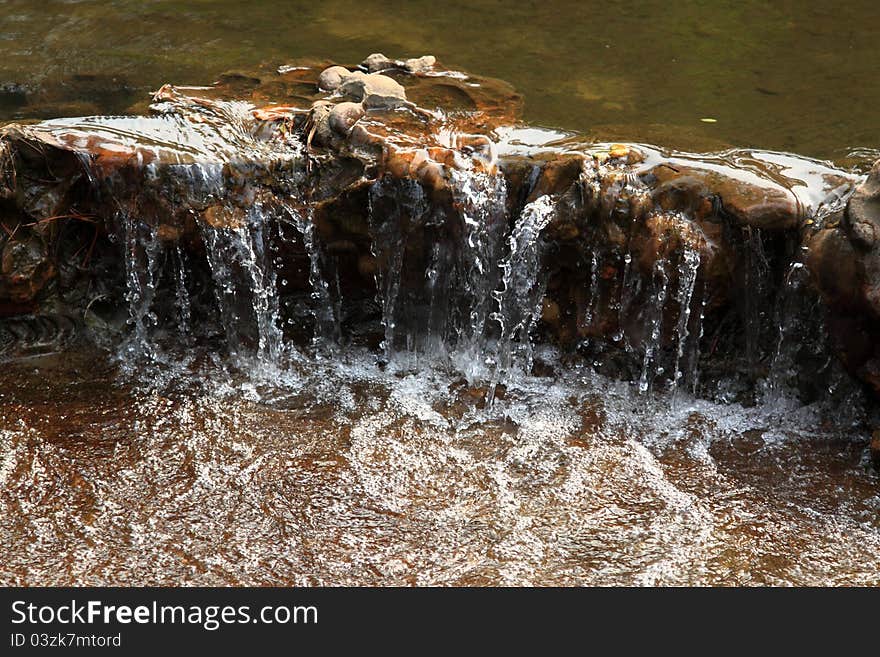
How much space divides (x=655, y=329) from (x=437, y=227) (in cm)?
117

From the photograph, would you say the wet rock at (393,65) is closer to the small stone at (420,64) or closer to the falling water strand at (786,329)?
the small stone at (420,64)

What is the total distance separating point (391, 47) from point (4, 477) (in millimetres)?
3928

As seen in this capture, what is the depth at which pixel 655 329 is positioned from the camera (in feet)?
16.6

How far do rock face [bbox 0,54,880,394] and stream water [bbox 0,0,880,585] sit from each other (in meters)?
0.02

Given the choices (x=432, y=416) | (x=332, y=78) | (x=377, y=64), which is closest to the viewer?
(x=432, y=416)

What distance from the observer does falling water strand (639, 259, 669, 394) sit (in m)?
4.91

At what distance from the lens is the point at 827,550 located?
411cm

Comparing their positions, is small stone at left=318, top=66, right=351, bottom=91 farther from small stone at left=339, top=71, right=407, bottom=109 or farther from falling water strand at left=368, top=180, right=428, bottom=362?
falling water strand at left=368, top=180, right=428, bottom=362

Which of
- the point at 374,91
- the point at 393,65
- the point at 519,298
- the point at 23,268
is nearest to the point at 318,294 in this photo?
the point at 519,298

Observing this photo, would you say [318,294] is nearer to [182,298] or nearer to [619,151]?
[182,298]

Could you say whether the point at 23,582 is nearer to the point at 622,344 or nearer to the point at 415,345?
the point at 415,345

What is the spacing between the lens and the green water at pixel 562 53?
6008 mm

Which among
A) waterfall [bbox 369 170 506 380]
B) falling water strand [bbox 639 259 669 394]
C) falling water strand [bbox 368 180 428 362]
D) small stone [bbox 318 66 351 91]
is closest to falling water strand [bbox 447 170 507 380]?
waterfall [bbox 369 170 506 380]

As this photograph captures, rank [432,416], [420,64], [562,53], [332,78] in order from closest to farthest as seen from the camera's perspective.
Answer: [432,416] < [332,78] < [420,64] < [562,53]
